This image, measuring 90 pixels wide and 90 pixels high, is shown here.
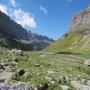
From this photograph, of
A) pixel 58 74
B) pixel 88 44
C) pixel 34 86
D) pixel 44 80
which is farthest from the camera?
pixel 88 44

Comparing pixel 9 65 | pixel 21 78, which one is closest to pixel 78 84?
pixel 21 78

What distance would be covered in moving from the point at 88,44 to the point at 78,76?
157959 millimetres

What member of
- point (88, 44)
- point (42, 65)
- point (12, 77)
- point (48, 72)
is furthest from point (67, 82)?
point (88, 44)

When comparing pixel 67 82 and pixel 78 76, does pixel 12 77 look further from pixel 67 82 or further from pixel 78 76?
pixel 78 76

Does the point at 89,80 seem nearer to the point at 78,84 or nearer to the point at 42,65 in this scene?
the point at 78,84

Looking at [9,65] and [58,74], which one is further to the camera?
[9,65]

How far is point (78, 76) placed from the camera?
22.9 metres

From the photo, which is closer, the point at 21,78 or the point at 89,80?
the point at 21,78

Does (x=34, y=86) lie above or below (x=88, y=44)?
below

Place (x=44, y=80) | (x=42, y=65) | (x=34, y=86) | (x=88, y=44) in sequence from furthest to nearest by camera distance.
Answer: (x=88, y=44) < (x=42, y=65) < (x=44, y=80) < (x=34, y=86)

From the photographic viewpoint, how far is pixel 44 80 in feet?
65.8

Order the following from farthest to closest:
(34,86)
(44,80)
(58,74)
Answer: (58,74)
(44,80)
(34,86)

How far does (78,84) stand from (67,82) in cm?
77

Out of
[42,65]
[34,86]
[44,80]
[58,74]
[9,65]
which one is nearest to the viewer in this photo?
[34,86]
